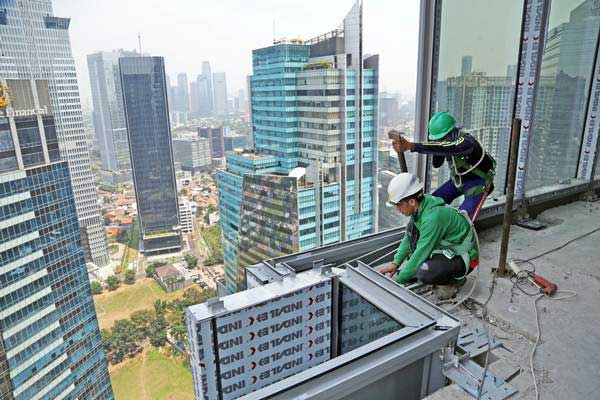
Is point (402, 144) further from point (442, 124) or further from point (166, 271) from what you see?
point (166, 271)

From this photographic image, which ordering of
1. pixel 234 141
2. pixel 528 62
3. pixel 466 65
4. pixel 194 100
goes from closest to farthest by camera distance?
pixel 528 62 < pixel 466 65 < pixel 194 100 < pixel 234 141

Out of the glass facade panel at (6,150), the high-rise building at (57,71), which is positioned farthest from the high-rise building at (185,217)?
the glass facade panel at (6,150)

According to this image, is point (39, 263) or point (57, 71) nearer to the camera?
Answer: point (57, 71)

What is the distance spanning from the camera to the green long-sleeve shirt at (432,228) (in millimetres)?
1601

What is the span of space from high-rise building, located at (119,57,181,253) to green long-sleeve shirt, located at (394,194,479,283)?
6142 mm

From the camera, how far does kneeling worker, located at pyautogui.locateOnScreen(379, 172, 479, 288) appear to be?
1.61 metres

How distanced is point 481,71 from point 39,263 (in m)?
6.11

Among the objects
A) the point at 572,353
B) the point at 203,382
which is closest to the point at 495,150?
the point at 572,353

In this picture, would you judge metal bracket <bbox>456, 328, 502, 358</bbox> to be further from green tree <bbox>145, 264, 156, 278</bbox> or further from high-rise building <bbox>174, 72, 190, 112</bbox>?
green tree <bbox>145, 264, 156, 278</bbox>

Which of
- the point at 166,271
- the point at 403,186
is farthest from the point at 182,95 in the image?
the point at 403,186

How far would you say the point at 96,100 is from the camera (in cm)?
600

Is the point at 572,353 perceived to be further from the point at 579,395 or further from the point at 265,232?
the point at 265,232

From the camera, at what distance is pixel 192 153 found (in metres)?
7.85

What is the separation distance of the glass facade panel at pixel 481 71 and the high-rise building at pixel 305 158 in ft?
13.4
